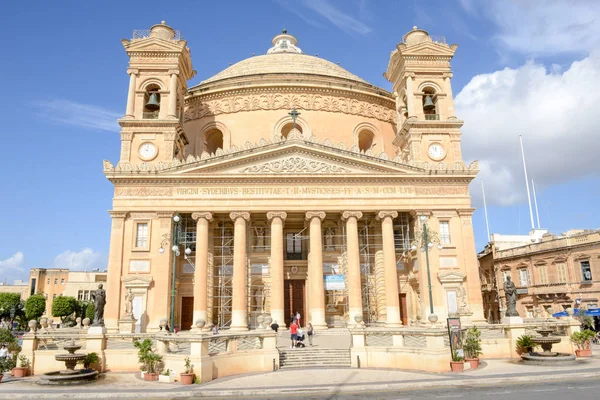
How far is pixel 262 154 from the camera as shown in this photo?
1300 inches

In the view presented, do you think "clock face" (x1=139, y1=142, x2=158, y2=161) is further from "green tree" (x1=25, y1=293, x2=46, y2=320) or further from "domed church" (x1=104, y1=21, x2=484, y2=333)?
"green tree" (x1=25, y1=293, x2=46, y2=320)

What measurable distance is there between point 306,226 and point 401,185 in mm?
7436

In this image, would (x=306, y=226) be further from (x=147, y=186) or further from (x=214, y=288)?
(x=147, y=186)

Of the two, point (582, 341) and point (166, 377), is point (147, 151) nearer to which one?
point (166, 377)

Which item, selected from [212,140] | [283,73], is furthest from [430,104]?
[212,140]

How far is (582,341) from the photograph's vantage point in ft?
73.8

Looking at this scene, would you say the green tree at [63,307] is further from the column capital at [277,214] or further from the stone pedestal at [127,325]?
the column capital at [277,214]

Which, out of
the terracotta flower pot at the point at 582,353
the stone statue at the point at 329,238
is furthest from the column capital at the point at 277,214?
the terracotta flower pot at the point at 582,353

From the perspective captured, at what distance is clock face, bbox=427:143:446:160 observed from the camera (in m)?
35.9

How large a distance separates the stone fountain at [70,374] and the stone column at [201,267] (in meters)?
11.4

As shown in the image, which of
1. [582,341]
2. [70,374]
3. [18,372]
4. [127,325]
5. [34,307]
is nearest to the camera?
[70,374]

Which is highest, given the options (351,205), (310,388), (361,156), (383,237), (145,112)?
(145,112)

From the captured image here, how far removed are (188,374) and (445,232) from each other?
21.7 meters

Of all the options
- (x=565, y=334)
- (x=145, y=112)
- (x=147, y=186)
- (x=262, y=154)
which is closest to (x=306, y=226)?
(x=262, y=154)
